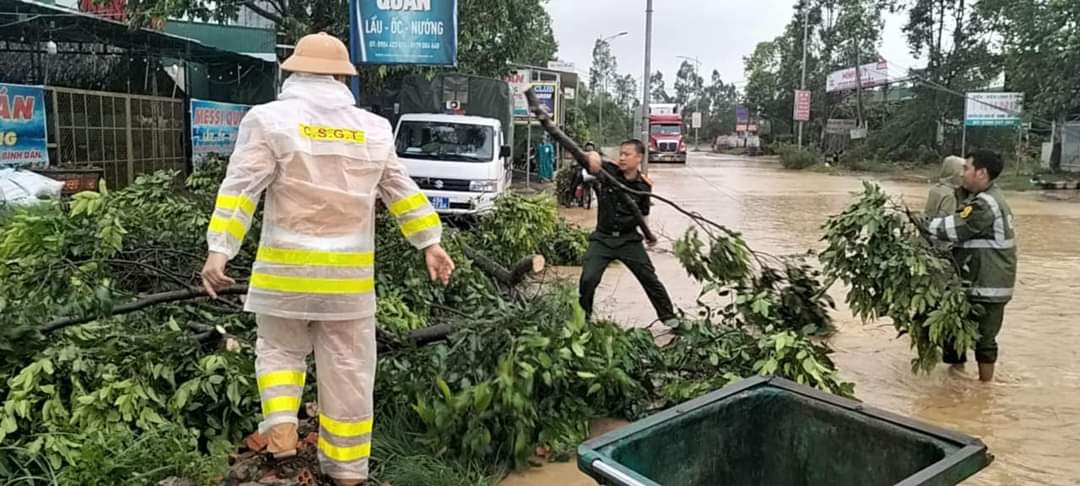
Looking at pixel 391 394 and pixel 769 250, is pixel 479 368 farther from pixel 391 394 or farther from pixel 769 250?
pixel 769 250

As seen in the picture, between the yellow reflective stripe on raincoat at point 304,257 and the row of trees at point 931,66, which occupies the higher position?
the row of trees at point 931,66

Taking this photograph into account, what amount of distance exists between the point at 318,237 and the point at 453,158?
10.2m

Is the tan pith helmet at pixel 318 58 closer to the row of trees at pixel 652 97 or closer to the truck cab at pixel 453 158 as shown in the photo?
the truck cab at pixel 453 158

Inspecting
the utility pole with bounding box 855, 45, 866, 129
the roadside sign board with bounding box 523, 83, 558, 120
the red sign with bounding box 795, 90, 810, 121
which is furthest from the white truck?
the utility pole with bounding box 855, 45, 866, 129

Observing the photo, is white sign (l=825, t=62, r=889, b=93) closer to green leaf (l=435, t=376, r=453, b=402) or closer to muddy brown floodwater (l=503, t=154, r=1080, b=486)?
muddy brown floodwater (l=503, t=154, r=1080, b=486)

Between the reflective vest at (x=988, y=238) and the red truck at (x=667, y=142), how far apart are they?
3755 centimetres

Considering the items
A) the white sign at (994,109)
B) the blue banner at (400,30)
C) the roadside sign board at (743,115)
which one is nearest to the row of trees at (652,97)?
the roadside sign board at (743,115)

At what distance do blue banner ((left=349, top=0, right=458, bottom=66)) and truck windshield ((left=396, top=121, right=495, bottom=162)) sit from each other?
3.60 m

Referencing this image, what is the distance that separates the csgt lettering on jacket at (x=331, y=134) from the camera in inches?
123

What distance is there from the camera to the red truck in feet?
142

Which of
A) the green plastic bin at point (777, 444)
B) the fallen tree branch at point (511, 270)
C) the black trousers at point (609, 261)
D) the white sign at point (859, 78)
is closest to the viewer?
the green plastic bin at point (777, 444)

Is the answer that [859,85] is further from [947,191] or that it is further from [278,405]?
[278,405]

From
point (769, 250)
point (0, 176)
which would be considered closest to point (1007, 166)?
point (769, 250)

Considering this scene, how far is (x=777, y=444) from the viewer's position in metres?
3.03
